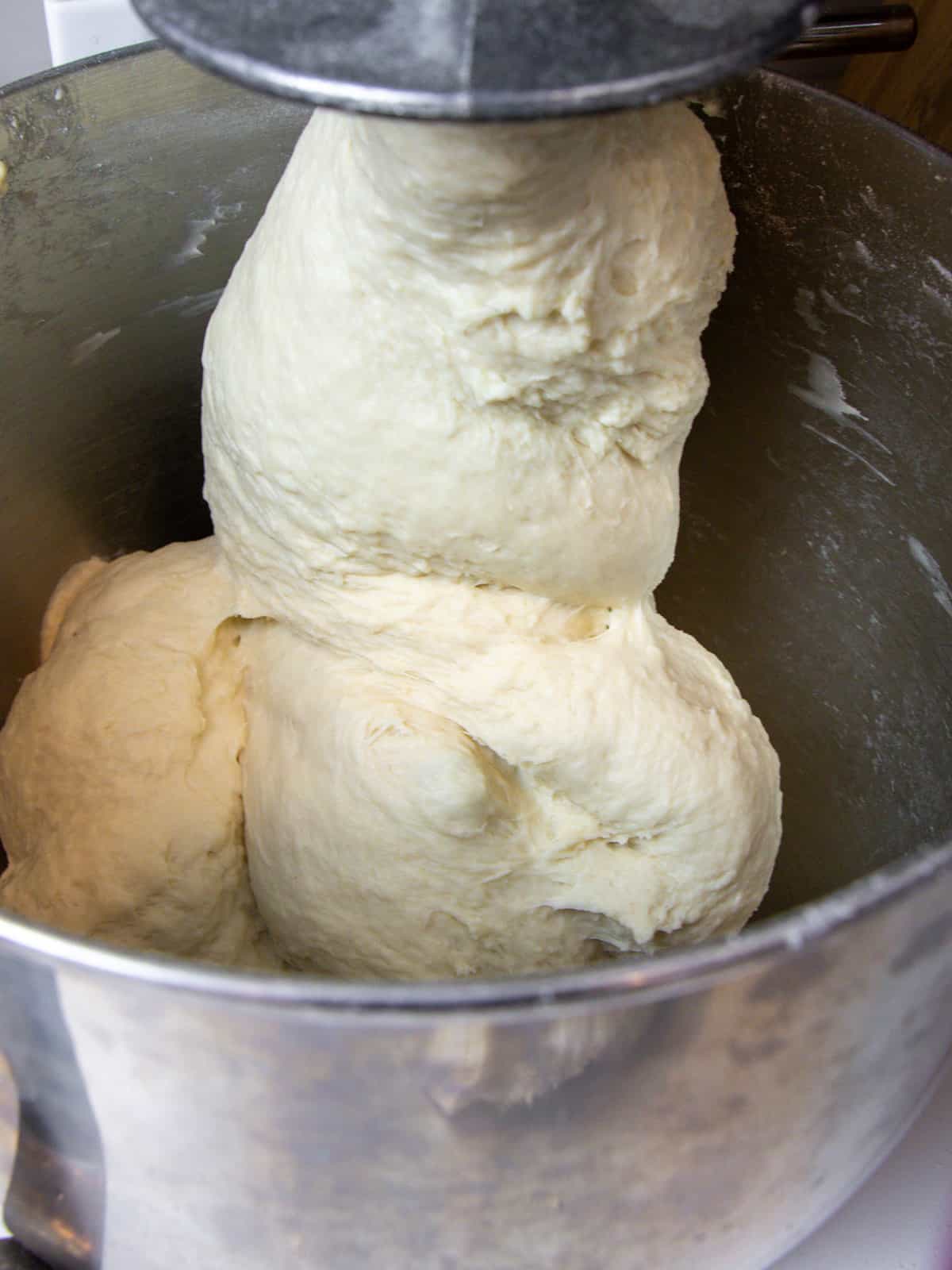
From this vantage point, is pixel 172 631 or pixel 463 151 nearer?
pixel 463 151

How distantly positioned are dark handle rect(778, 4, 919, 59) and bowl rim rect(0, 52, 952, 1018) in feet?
1.83

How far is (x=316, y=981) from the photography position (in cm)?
36

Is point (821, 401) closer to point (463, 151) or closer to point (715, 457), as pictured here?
point (715, 457)

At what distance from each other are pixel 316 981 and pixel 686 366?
42 centimetres

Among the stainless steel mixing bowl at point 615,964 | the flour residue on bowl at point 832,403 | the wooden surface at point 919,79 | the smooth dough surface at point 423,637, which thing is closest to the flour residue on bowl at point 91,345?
the stainless steel mixing bowl at point 615,964

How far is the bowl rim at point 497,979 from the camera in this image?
0.35 metres

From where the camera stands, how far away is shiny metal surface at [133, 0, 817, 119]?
0.32 metres

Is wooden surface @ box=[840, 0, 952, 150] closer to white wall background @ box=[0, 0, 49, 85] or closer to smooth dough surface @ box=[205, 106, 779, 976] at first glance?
smooth dough surface @ box=[205, 106, 779, 976]

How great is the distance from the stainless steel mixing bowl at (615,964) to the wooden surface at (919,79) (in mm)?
301

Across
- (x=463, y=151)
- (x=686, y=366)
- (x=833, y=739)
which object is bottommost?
(x=833, y=739)

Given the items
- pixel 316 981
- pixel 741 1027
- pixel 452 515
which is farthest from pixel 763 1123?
pixel 452 515

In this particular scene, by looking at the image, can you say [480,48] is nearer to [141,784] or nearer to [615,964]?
[615,964]

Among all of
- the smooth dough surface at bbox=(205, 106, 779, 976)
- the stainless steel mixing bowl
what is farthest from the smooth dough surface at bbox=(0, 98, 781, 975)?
the stainless steel mixing bowl

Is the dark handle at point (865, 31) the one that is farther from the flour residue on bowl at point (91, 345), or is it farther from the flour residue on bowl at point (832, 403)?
the flour residue on bowl at point (91, 345)
